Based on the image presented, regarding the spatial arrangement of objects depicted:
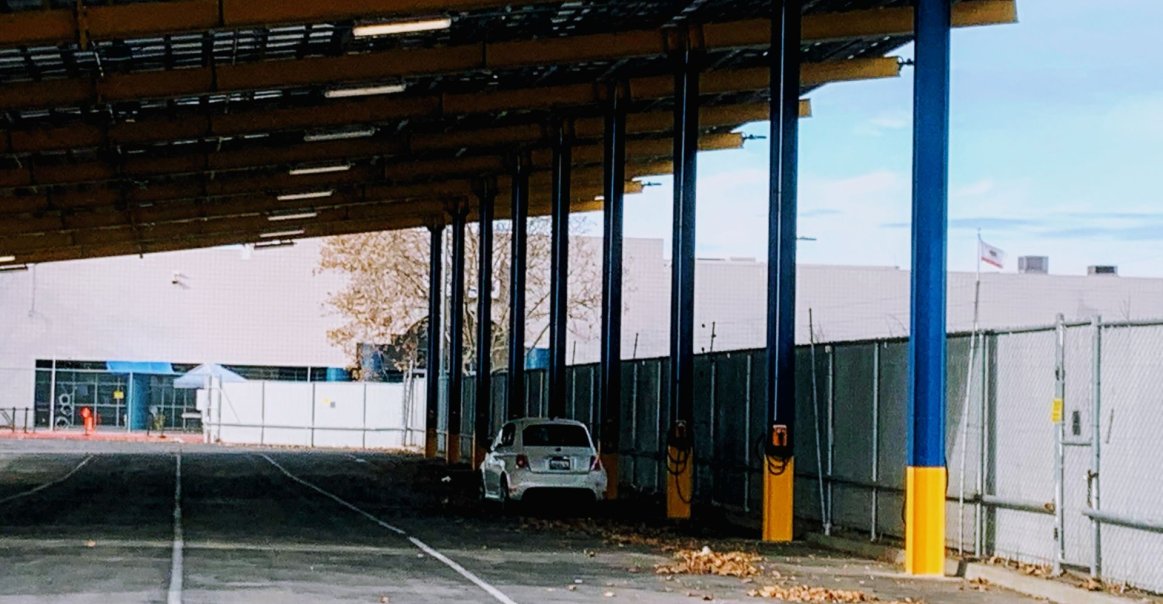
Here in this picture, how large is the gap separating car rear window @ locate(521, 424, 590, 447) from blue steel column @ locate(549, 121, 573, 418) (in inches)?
299

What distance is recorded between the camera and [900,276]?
84688mm

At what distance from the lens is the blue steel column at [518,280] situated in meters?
45.1

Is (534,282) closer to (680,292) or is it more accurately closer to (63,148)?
(63,148)

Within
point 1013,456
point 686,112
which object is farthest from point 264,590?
point 686,112

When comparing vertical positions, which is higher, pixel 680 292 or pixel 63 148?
pixel 63 148

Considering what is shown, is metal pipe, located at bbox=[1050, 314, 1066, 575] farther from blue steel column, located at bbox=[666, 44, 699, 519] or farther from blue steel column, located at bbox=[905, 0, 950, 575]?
blue steel column, located at bbox=[666, 44, 699, 519]

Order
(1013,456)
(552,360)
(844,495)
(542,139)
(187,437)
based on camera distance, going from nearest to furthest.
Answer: (1013,456), (844,495), (552,360), (542,139), (187,437)

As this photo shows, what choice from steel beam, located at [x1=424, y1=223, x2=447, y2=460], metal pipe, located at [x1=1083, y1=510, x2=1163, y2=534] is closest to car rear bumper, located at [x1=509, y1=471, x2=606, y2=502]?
metal pipe, located at [x1=1083, y1=510, x2=1163, y2=534]

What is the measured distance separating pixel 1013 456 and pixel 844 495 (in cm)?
560

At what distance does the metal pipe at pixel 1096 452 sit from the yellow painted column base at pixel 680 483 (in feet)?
41.0

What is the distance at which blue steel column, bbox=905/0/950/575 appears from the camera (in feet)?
67.7

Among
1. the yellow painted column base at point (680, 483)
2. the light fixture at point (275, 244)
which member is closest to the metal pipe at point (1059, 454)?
the yellow painted column base at point (680, 483)

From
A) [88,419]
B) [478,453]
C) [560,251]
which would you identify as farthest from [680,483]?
[88,419]

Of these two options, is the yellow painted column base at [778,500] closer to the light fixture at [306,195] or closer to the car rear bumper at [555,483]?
the car rear bumper at [555,483]
